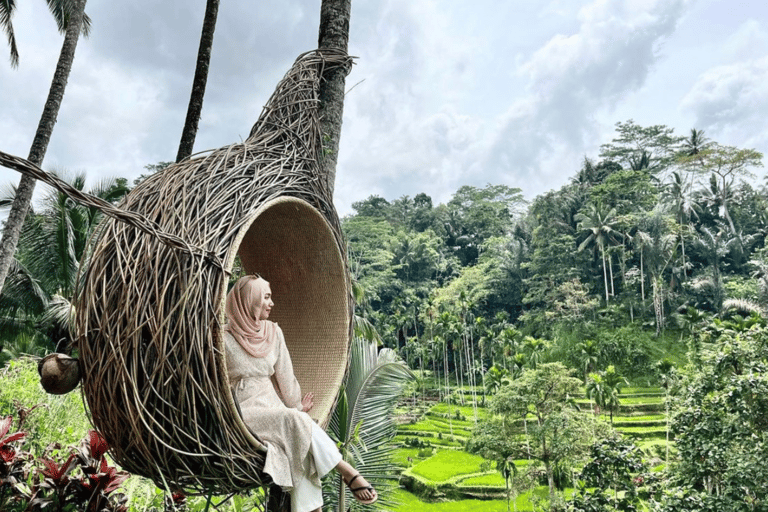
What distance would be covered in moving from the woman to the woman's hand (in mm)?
40

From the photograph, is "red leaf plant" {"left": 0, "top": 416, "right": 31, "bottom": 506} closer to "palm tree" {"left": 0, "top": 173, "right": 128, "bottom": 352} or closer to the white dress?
the white dress

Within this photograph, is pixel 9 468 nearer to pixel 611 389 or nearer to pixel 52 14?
pixel 52 14

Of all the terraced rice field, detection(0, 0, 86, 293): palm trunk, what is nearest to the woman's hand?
detection(0, 0, 86, 293): palm trunk

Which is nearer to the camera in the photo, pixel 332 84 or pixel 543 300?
pixel 332 84

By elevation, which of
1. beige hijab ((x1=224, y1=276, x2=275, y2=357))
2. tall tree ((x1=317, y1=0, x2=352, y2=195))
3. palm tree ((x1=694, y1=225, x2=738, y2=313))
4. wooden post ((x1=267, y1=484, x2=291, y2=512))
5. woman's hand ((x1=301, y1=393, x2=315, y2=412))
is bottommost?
wooden post ((x1=267, y1=484, x2=291, y2=512))

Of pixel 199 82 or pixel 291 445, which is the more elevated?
pixel 199 82

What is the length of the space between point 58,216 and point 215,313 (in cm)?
786

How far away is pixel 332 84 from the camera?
8.64ft

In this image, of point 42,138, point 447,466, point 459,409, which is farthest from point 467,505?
point 42,138

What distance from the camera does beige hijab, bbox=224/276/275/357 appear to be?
1947 millimetres

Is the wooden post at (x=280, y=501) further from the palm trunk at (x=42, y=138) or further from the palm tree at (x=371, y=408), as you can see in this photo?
the palm trunk at (x=42, y=138)

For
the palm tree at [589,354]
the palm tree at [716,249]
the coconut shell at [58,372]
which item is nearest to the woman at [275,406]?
the coconut shell at [58,372]

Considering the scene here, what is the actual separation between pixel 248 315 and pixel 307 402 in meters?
0.46

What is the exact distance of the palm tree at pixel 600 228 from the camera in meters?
28.1
